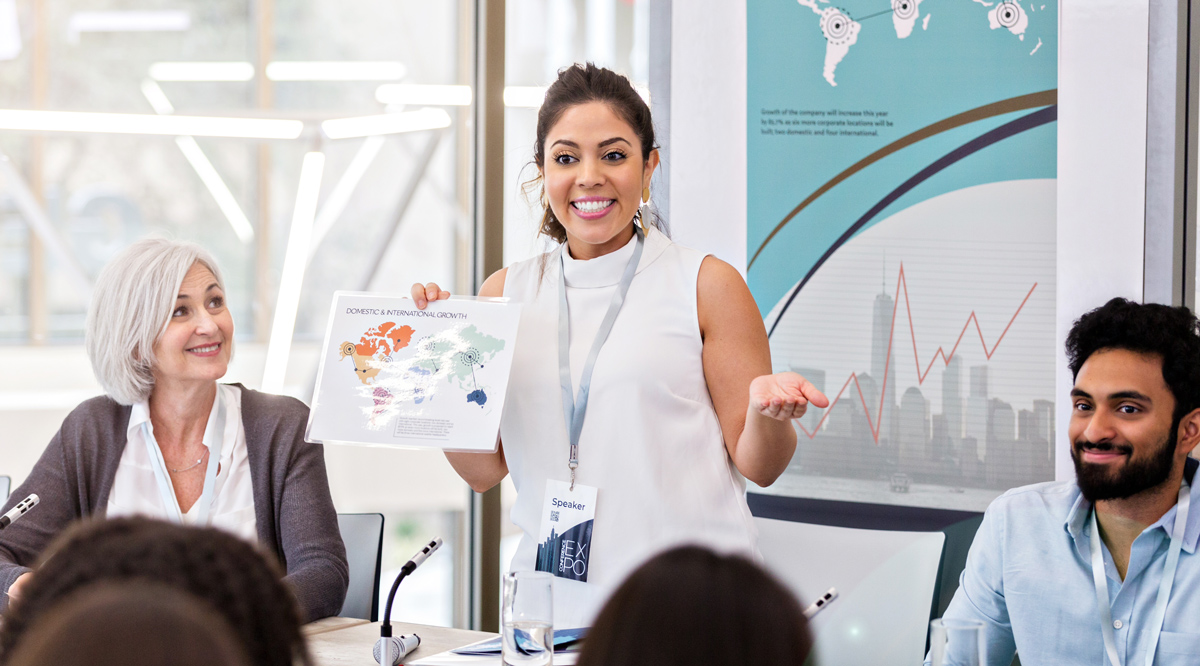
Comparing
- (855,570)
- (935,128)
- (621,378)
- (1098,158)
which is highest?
(935,128)

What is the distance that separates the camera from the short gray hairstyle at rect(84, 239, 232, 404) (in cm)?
252

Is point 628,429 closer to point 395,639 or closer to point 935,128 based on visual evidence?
point 395,639

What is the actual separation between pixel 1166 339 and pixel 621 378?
1.27 meters

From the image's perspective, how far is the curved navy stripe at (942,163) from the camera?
2889mm

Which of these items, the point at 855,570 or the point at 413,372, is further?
the point at 855,570

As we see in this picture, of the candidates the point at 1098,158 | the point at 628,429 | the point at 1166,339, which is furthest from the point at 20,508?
the point at 1098,158

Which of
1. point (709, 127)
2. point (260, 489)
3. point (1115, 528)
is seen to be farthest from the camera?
point (709, 127)

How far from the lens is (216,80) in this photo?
149 inches

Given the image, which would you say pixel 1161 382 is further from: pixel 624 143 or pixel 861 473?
pixel 624 143

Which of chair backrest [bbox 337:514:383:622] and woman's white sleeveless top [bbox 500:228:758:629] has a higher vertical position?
woman's white sleeveless top [bbox 500:228:758:629]

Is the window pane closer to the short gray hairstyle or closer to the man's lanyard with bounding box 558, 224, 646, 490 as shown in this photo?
the short gray hairstyle

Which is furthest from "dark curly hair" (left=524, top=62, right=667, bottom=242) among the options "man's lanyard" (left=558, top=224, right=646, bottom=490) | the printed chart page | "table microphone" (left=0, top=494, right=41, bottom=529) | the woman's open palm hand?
"table microphone" (left=0, top=494, right=41, bottom=529)

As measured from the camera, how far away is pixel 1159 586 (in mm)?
2201

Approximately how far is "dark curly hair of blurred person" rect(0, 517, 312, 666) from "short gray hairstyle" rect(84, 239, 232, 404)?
1799 mm
